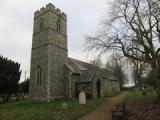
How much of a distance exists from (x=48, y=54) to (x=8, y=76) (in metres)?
11.0

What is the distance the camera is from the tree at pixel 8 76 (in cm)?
3273

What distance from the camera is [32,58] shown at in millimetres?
31531

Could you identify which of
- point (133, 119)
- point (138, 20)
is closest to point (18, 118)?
point (133, 119)

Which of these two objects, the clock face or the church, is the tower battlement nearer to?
the church

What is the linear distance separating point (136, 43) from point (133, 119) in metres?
9.74

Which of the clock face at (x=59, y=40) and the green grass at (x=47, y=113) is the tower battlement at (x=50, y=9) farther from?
the green grass at (x=47, y=113)

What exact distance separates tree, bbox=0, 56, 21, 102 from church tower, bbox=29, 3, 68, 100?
5.63 metres

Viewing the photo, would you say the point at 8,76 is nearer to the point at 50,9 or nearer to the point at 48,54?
the point at 48,54

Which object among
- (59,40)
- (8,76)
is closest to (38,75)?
(59,40)

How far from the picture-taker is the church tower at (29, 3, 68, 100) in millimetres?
28188

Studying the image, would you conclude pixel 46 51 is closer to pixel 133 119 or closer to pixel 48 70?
pixel 48 70

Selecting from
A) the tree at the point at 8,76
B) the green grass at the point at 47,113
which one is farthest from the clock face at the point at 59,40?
the green grass at the point at 47,113

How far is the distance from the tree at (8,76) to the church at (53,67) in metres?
5.61

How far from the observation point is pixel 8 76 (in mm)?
33938
